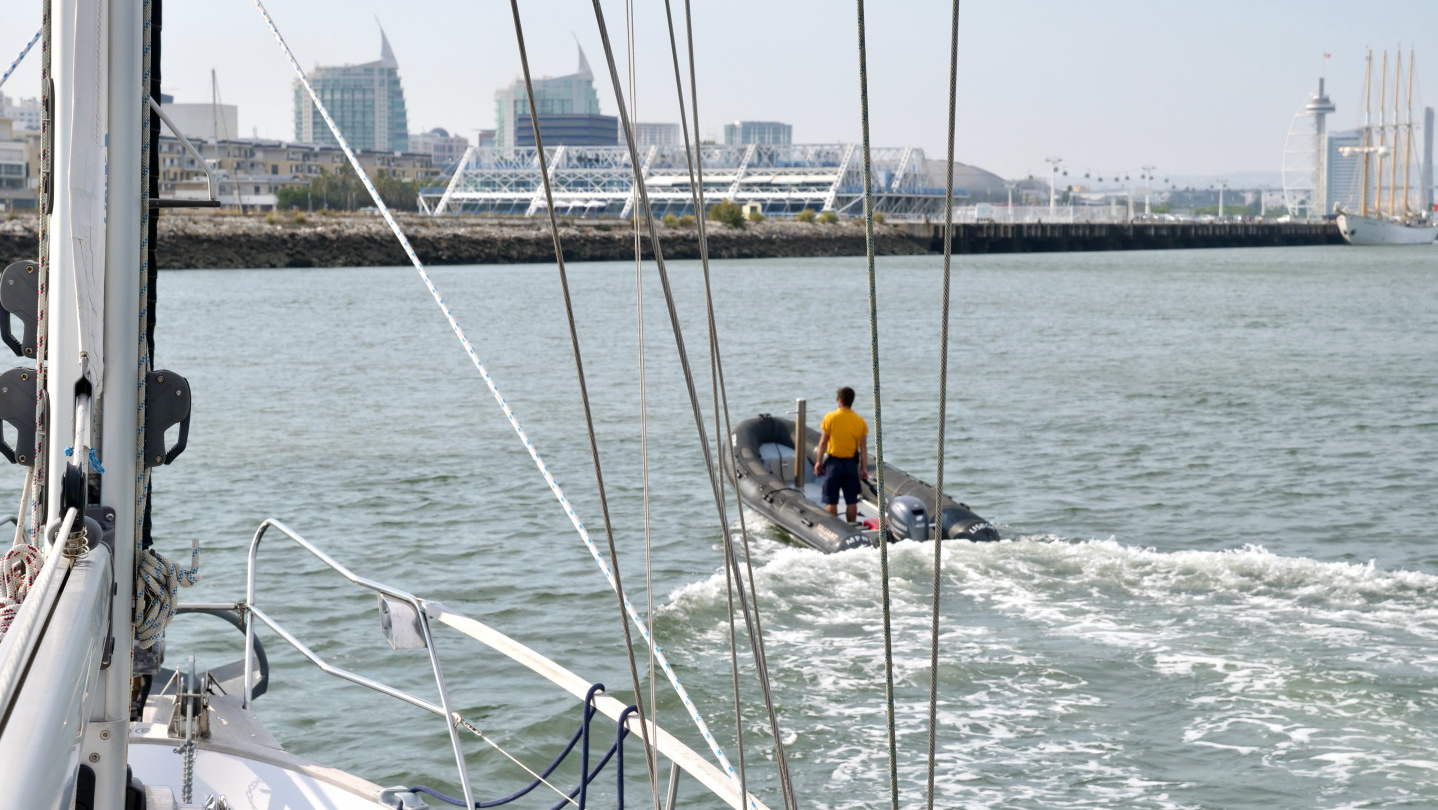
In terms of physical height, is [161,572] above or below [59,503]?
below

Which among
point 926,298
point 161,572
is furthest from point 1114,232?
point 161,572

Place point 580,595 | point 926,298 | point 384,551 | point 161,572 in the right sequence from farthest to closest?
point 926,298, point 384,551, point 580,595, point 161,572

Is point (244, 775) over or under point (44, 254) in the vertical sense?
under

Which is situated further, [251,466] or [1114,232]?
[1114,232]

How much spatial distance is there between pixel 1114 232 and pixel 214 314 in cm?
8098

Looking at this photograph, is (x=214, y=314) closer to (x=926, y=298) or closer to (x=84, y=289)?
(x=926, y=298)

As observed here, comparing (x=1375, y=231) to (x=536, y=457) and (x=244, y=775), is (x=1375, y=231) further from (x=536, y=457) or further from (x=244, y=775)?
(x=244, y=775)

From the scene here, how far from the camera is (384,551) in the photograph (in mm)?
12070

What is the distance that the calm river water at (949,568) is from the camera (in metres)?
7.52

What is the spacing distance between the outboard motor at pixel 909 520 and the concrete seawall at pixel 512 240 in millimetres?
44637

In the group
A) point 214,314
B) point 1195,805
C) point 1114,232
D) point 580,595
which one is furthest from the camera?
point 1114,232

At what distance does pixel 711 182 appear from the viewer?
128625mm

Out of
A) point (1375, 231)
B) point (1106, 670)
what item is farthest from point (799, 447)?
point (1375, 231)

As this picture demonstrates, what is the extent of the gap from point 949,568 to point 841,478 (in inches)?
50.5
